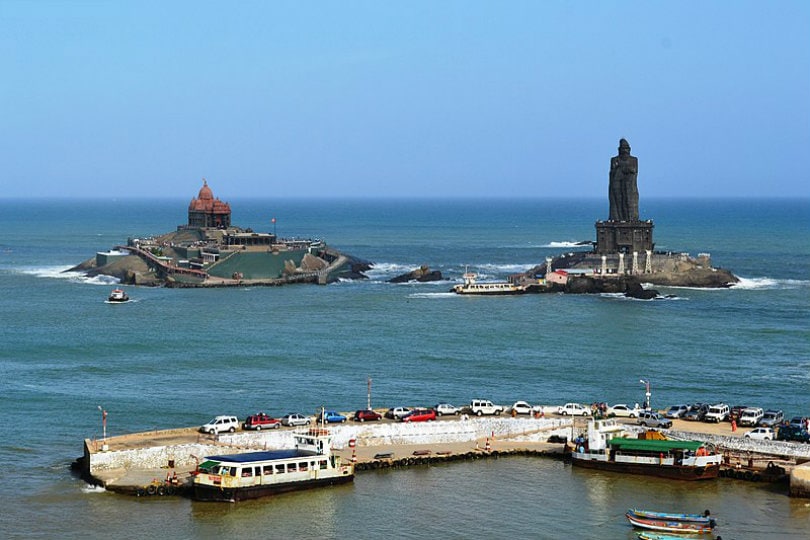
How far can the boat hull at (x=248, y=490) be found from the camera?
49812mm

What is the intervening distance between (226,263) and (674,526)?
343 ft

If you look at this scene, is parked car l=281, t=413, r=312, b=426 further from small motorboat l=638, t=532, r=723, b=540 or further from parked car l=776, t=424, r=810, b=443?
parked car l=776, t=424, r=810, b=443

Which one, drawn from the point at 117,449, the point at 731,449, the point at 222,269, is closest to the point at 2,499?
the point at 117,449

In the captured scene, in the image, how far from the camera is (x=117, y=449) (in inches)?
2098

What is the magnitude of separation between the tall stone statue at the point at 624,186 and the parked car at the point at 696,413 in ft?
299

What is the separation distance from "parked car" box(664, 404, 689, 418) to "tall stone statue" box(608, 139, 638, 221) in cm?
9030

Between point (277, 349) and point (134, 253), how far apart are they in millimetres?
72275

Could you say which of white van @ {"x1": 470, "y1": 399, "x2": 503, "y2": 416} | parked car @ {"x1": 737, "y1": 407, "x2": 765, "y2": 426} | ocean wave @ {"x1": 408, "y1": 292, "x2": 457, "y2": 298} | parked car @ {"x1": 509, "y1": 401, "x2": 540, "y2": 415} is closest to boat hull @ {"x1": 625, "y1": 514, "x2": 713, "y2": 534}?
parked car @ {"x1": 737, "y1": 407, "x2": 765, "y2": 426}

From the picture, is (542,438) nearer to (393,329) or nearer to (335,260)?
(393,329)

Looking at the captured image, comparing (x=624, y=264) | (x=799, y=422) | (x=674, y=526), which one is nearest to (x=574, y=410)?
(x=799, y=422)

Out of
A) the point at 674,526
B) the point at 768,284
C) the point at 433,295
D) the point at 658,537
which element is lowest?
the point at 658,537

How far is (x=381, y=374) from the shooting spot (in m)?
78.9

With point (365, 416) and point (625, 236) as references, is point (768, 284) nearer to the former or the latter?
point (625, 236)

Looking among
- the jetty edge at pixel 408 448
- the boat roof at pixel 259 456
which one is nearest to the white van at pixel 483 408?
the jetty edge at pixel 408 448
